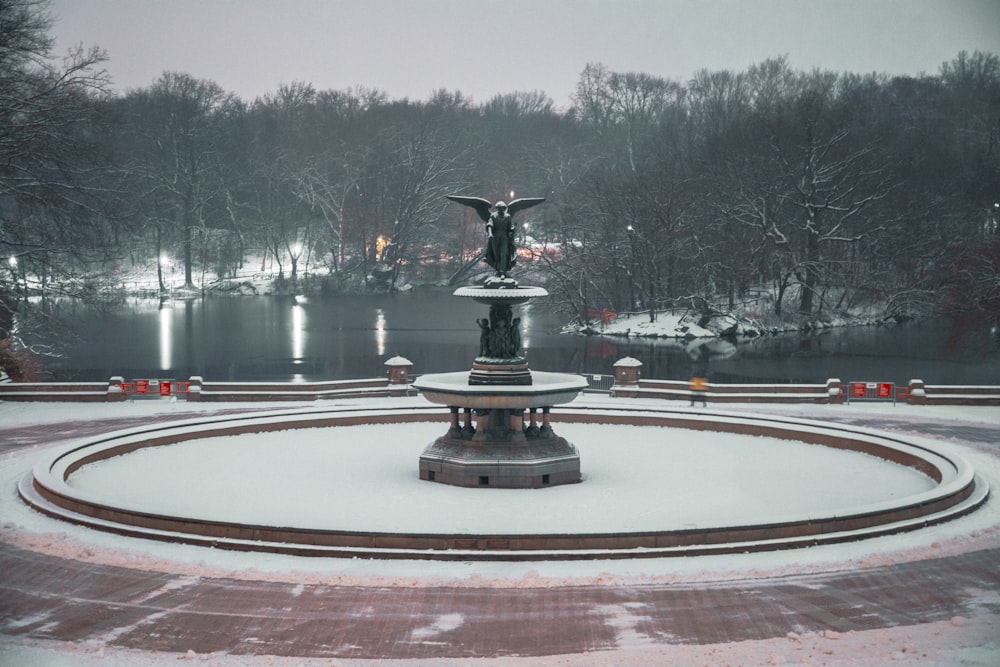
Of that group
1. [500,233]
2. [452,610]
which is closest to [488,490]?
[500,233]

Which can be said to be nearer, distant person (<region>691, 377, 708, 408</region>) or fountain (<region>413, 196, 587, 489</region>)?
fountain (<region>413, 196, 587, 489</region>)

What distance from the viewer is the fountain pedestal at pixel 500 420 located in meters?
25.6

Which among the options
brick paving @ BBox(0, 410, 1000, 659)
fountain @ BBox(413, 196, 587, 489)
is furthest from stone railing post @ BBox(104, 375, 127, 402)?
brick paving @ BBox(0, 410, 1000, 659)

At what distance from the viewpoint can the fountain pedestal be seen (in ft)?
84.0

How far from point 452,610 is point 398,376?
25582 millimetres

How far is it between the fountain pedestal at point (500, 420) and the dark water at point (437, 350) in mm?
26793

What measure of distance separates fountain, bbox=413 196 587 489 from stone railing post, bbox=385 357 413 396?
14.1m

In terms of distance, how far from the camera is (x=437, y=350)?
70375mm

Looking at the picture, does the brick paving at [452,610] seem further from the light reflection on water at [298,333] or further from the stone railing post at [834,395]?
the light reflection on water at [298,333]

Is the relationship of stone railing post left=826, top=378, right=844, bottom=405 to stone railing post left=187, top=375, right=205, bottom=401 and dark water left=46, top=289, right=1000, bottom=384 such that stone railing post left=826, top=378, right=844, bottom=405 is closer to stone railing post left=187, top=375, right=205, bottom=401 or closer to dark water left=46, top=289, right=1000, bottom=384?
dark water left=46, top=289, right=1000, bottom=384

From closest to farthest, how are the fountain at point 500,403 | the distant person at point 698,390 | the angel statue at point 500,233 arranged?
the fountain at point 500,403 → the angel statue at point 500,233 → the distant person at point 698,390

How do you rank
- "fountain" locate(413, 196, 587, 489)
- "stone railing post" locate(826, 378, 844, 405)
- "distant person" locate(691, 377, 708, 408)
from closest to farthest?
1. "fountain" locate(413, 196, 587, 489)
2. "distant person" locate(691, 377, 708, 408)
3. "stone railing post" locate(826, 378, 844, 405)

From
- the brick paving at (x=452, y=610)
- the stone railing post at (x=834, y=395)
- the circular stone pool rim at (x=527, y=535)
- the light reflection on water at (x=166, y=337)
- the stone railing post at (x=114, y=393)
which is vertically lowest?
the brick paving at (x=452, y=610)

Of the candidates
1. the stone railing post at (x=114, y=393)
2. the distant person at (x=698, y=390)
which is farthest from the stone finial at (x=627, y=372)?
the stone railing post at (x=114, y=393)
